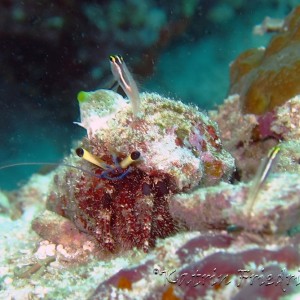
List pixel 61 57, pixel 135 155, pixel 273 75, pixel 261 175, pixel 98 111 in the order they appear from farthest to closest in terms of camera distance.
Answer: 1. pixel 61 57
2. pixel 273 75
3. pixel 98 111
4. pixel 135 155
5. pixel 261 175

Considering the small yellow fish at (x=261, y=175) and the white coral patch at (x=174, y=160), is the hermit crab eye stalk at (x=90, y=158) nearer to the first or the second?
the white coral patch at (x=174, y=160)

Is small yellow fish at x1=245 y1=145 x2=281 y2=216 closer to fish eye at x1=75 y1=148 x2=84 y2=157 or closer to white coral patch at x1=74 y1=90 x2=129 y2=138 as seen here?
fish eye at x1=75 y1=148 x2=84 y2=157

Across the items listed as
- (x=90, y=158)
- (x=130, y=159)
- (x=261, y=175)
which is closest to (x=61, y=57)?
(x=90, y=158)

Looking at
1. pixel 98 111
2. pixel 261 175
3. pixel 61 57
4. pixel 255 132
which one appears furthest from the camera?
pixel 61 57

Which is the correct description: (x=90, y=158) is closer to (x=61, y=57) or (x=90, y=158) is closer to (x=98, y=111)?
(x=98, y=111)

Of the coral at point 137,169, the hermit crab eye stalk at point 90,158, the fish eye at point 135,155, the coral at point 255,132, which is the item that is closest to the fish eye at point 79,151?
the hermit crab eye stalk at point 90,158

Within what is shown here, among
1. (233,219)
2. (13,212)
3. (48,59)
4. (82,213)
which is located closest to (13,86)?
(48,59)
